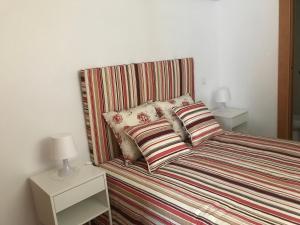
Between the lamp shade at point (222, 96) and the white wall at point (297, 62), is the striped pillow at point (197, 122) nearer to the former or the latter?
the lamp shade at point (222, 96)

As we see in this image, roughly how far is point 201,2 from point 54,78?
6.87ft

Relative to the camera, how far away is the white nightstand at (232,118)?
318 cm

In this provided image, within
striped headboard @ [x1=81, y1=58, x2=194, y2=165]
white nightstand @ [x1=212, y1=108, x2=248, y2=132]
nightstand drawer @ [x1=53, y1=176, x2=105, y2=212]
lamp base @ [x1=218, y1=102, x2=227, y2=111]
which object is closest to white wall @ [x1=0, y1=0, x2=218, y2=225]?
striped headboard @ [x1=81, y1=58, x2=194, y2=165]

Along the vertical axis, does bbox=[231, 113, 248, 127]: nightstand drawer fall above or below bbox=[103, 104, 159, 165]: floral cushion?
below

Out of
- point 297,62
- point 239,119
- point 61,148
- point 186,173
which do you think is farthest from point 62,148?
point 297,62

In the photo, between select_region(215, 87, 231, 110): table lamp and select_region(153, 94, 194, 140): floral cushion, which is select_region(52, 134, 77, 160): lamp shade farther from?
select_region(215, 87, 231, 110): table lamp

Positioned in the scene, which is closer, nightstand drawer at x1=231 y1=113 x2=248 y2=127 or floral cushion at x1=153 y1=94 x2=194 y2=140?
floral cushion at x1=153 y1=94 x2=194 y2=140

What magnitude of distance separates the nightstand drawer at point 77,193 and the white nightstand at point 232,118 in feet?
5.92

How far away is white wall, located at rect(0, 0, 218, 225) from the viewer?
6.05 feet

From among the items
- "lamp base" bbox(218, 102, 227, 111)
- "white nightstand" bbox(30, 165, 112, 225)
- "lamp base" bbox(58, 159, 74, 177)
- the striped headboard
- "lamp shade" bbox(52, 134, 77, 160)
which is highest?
the striped headboard

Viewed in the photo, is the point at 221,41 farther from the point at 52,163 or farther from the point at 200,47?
the point at 52,163

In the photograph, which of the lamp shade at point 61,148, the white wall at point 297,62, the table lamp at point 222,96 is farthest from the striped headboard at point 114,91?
the white wall at point 297,62

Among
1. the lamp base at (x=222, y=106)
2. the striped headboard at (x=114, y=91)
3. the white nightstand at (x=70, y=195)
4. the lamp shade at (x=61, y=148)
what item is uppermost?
the striped headboard at (x=114, y=91)

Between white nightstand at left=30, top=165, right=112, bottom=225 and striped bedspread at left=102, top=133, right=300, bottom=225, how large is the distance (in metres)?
0.14
